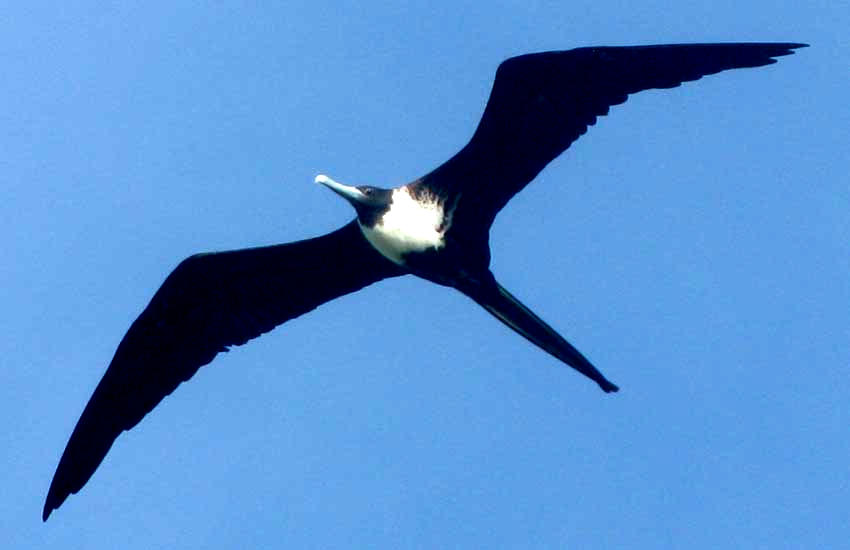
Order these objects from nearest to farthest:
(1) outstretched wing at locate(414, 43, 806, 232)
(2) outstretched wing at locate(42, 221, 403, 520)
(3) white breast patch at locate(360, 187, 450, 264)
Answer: (1) outstretched wing at locate(414, 43, 806, 232)
(3) white breast patch at locate(360, 187, 450, 264)
(2) outstretched wing at locate(42, 221, 403, 520)

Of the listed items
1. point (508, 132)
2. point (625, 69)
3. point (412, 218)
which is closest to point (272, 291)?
point (412, 218)

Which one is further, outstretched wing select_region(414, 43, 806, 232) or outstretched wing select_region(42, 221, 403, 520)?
outstretched wing select_region(42, 221, 403, 520)

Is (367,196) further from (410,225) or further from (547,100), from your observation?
(547,100)

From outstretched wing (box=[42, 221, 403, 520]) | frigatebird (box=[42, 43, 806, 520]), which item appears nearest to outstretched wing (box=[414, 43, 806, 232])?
frigatebird (box=[42, 43, 806, 520])

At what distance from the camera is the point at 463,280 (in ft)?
25.4

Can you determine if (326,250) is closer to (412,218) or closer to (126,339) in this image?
(412,218)

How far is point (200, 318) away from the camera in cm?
830

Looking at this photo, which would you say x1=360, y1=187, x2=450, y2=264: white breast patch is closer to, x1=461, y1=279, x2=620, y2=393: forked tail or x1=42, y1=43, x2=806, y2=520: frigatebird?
x1=42, y1=43, x2=806, y2=520: frigatebird

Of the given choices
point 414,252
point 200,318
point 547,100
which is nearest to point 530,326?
point 414,252

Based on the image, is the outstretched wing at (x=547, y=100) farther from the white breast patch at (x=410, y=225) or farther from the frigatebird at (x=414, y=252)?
the white breast patch at (x=410, y=225)

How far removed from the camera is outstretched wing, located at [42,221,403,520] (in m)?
8.19

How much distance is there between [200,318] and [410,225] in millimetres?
1308

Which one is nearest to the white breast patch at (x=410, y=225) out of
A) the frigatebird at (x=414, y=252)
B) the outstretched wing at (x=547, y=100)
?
the frigatebird at (x=414, y=252)

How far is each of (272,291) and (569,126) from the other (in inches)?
71.2
